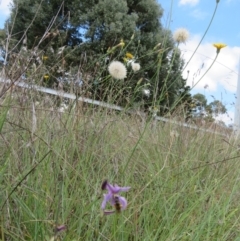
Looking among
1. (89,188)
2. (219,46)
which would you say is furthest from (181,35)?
(89,188)

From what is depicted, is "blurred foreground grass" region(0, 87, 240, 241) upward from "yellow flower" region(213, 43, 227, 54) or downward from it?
downward

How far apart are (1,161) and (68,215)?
31 centimetres

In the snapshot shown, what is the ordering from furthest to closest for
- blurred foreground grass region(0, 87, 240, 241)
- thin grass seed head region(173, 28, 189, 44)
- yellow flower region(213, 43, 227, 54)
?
1. thin grass seed head region(173, 28, 189, 44)
2. yellow flower region(213, 43, 227, 54)
3. blurred foreground grass region(0, 87, 240, 241)

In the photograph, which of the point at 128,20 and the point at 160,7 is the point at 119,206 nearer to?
the point at 128,20

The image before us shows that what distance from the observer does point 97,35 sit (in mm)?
11297

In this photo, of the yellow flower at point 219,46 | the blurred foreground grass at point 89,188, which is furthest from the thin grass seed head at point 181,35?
the blurred foreground grass at point 89,188

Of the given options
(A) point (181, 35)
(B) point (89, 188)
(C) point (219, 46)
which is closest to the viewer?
(B) point (89, 188)

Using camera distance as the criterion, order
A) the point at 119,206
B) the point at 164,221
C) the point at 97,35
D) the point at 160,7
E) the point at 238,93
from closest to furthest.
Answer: the point at 119,206 < the point at 164,221 < the point at 238,93 < the point at 97,35 < the point at 160,7

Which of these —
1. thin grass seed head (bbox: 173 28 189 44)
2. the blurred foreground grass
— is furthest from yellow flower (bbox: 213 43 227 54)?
the blurred foreground grass

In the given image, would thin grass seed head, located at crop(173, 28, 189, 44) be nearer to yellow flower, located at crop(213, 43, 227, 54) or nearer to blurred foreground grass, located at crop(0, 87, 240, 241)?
yellow flower, located at crop(213, 43, 227, 54)

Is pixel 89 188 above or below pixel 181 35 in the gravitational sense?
below

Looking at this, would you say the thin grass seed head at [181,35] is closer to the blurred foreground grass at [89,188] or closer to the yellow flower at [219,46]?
the yellow flower at [219,46]

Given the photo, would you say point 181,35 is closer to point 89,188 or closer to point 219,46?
point 219,46

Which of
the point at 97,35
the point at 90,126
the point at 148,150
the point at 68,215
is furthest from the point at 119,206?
the point at 97,35
